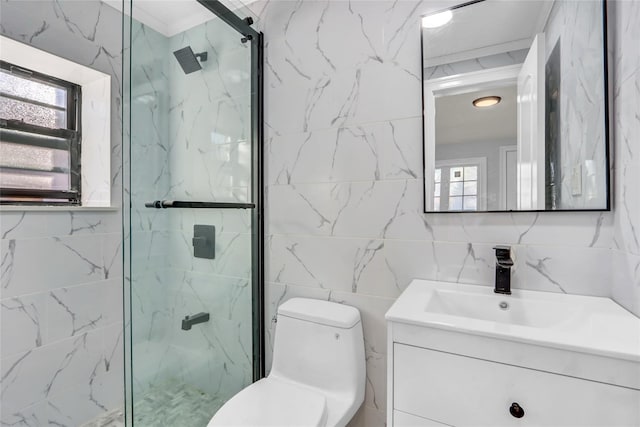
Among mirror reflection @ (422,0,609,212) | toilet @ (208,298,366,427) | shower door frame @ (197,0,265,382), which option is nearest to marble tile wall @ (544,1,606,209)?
mirror reflection @ (422,0,609,212)

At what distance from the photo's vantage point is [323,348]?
4.22 feet

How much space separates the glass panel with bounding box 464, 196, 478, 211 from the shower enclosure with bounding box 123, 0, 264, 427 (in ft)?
3.14

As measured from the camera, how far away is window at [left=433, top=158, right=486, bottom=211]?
1.17 metres

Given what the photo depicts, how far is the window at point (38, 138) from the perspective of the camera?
1.53 m

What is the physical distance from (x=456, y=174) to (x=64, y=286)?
1.96 m

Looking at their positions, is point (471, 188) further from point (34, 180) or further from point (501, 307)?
point (34, 180)

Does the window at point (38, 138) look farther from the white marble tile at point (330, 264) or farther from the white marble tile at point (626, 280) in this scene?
the white marble tile at point (626, 280)

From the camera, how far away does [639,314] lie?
2.76 ft

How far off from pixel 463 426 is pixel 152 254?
1.11 meters

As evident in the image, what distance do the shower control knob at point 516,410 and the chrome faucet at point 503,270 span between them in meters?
0.41

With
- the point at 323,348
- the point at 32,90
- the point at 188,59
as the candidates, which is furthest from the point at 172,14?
the point at 323,348

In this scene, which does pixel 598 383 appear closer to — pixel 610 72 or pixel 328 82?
pixel 610 72

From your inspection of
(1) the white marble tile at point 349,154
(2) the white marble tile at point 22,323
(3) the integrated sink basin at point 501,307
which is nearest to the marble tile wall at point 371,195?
(1) the white marble tile at point 349,154

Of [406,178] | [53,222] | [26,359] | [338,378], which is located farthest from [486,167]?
[26,359]
